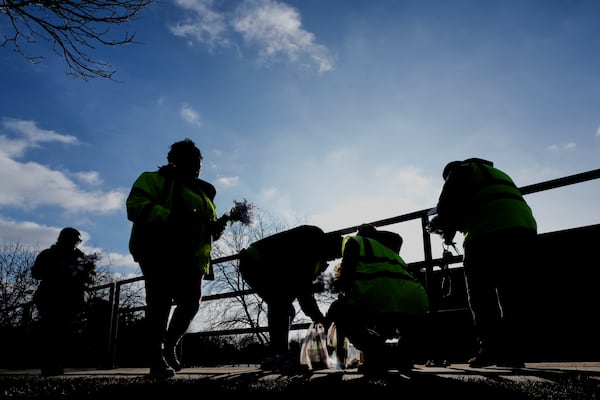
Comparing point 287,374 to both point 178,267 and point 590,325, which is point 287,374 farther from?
point 590,325

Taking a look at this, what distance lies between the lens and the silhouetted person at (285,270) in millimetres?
2971

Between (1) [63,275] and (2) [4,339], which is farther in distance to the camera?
(2) [4,339]

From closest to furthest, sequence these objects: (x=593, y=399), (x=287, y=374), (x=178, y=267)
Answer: (x=593, y=399), (x=287, y=374), (x=178, y=267)

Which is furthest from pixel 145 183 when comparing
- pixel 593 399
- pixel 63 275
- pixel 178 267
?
pixel 593 399

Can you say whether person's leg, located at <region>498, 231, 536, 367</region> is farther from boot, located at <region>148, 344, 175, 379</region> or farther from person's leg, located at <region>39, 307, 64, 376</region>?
person's leg, located at <region>39, 307, 64, 376</region>

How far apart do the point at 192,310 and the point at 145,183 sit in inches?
39.1

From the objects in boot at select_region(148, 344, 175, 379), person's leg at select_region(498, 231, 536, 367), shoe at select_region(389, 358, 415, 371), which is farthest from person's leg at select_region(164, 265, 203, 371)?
person's leg at select_region(498, 231, 536, 367)

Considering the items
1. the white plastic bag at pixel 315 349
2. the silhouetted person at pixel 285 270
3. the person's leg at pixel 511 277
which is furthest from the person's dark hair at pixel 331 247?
the person's leg at pixel 511 277

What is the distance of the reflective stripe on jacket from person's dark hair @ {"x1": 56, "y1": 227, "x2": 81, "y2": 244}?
3197mm

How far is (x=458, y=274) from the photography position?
8.11 m

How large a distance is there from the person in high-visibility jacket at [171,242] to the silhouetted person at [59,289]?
5.62ft

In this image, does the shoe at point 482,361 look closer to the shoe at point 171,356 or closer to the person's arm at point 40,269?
the shoe at point 171,356

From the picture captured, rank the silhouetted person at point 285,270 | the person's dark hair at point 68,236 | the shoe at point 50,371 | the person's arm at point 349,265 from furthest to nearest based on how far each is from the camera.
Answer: the person's dark hair at point 68,236
the shoe at point 50,371
the silhouetted person at point 285,270
the person's arm at point 349,265

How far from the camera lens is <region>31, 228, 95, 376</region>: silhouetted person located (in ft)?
12.7
